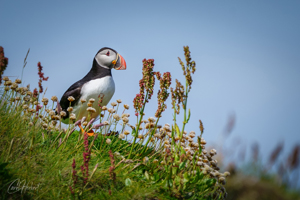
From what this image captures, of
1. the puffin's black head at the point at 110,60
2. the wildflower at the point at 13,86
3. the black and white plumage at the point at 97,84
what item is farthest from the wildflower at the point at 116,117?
the puffin's black head at the point at 110,60

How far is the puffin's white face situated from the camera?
6.13m

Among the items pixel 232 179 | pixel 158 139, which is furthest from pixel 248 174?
pixel 158 139

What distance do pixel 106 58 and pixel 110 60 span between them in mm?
91

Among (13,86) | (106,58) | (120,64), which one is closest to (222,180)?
(13,86)

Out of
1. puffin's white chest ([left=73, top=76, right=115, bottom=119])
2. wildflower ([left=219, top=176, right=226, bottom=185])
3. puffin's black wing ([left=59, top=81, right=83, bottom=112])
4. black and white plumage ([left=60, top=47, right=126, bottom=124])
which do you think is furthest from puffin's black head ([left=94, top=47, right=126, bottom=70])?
wildflower ([left=219, top=176, right=226, bottom=185])

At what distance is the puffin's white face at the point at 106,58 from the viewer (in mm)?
6133

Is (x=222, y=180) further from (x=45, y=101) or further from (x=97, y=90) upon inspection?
(x=97, y=90)

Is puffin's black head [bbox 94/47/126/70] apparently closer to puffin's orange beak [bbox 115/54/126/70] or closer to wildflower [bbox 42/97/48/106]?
puffin's orange beak [bbox 115/54/126/70]

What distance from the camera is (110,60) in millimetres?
6125

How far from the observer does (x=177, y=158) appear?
13.2 feet

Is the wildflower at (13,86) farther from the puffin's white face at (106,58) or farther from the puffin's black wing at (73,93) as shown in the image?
the puffin's white face at (106,58)

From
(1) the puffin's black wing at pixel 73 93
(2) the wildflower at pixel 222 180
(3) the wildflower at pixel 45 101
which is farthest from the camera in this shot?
(1) the puffin's black wing at pixel 73 93

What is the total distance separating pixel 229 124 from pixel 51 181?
419 cm

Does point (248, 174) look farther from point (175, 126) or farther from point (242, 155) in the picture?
point (175, 126)
